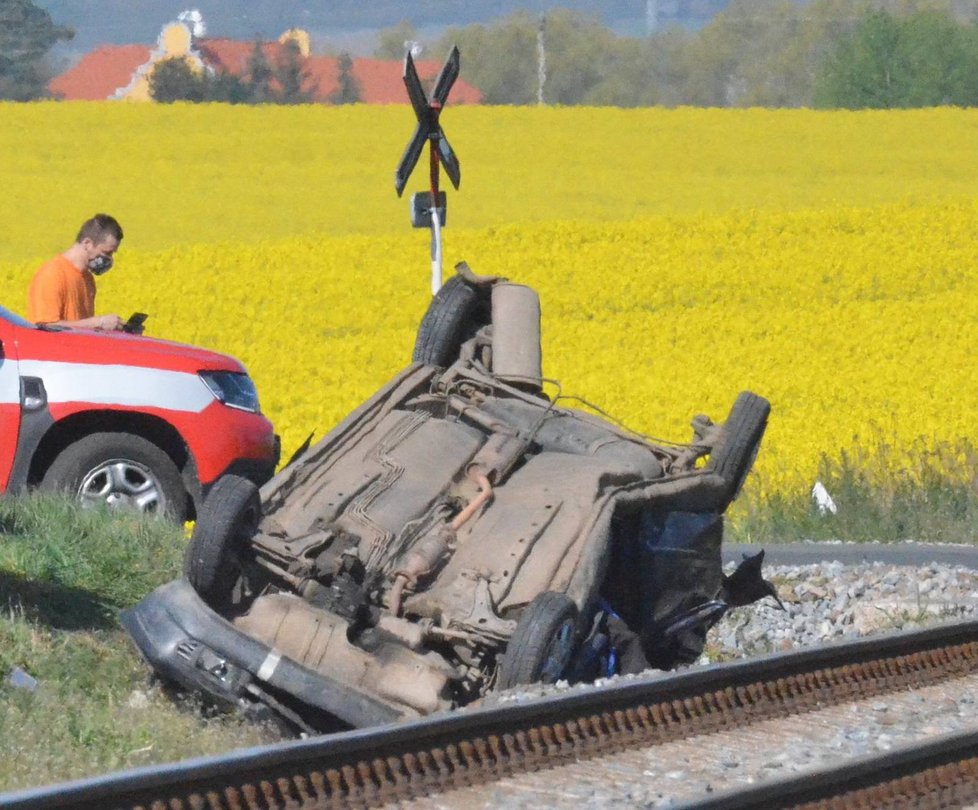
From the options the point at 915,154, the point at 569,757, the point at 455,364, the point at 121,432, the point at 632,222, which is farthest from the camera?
the point at 915,154

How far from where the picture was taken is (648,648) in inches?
383

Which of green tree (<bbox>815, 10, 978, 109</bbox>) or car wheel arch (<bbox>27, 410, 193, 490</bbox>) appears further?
green tree (<bbox>815, 10, 978, 109</bbox>)

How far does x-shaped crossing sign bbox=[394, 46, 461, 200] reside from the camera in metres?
14.2

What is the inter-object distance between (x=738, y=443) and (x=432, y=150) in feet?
17.4

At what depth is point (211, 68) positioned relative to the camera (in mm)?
75438

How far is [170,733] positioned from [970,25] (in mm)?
83773

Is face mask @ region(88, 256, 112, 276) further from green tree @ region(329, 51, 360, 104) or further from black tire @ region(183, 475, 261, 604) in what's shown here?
green tree @ region(329, 51, 360, 104)

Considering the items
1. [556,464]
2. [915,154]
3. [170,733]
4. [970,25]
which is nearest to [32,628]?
[170,733]

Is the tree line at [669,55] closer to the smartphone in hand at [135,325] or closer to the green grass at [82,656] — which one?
the smartphone in hand at [135,325]

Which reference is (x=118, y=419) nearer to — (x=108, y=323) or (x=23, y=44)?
(x=108, y=323)

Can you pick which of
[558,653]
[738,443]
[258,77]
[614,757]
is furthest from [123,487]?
[258,77]

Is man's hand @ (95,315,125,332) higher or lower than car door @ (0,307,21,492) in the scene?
higher

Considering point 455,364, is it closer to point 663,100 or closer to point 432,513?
point 432,513

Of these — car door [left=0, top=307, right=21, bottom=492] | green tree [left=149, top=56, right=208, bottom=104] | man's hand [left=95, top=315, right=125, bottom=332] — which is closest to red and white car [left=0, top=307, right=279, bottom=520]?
car door [left=0, top=307, right=21, bottom=492]
